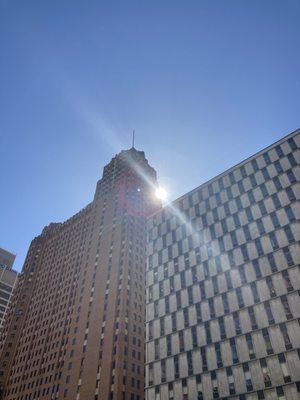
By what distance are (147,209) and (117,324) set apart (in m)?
40.9

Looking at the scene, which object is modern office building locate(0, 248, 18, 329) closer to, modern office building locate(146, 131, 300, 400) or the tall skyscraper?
the tall skyscraper

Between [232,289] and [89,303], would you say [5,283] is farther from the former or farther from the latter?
[232,289]

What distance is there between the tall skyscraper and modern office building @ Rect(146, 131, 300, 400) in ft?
49.7

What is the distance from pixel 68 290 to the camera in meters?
112

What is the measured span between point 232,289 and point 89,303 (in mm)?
47024

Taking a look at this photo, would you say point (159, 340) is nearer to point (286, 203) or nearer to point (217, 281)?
point (217, 281)

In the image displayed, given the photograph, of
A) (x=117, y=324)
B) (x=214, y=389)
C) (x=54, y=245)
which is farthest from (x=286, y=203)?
(x=54, y=245)

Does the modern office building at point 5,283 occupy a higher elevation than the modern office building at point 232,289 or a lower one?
higher

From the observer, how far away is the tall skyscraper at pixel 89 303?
79812 mm

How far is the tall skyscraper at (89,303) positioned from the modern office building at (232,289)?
15143 mm

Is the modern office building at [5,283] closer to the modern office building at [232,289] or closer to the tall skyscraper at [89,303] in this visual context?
the tall skyscraper at [89,303]

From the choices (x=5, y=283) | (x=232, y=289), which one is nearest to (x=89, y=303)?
(x=232, y=289)

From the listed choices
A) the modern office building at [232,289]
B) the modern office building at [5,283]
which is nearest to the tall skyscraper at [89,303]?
the modern office building at [232,289]

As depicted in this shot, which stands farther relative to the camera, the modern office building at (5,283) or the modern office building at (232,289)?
the modern office building at (5,283)
